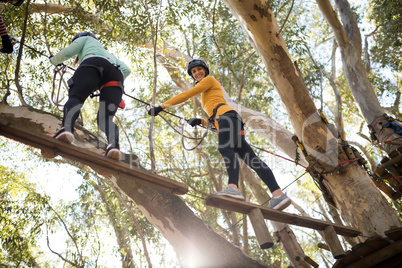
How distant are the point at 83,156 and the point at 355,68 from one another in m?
6.98

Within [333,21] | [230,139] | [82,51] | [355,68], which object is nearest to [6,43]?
[82,51]

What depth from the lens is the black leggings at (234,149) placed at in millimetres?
3541

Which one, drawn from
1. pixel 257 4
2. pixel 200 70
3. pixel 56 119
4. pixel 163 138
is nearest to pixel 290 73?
pixel 257 4

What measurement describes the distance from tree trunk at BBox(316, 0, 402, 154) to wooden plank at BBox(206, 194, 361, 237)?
2990 mm

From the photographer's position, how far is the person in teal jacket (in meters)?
2.96

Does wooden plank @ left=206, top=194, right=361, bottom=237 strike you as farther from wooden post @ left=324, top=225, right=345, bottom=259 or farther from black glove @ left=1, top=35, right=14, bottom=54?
black glove @ left=1, top=35, right=14, bottom=54

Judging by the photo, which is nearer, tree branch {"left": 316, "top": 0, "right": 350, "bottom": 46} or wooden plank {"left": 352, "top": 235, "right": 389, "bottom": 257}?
wooden plank {"left": 352, "top": 235, "right": 389, "bottom": 257}

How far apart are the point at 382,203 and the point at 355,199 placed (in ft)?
1.00

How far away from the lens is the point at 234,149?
366cm

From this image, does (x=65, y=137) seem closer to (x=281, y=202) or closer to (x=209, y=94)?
(x=209, y=94)

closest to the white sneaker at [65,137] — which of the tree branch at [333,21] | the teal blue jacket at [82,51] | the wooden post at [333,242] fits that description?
the teal blue jacket at [82,51]

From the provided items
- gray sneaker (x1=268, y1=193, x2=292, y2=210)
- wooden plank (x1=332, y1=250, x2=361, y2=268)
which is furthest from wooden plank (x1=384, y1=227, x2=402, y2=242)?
gray sneaker (x1=268, y1=193, x2=292, y2=210)

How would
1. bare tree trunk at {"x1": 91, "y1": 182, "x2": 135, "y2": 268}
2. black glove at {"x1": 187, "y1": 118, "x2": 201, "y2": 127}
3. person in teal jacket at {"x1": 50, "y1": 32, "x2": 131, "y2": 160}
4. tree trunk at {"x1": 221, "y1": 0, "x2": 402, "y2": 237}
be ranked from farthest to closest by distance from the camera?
bare tree trunk at {"x1": 91, "y1": 182, "x2": 135, "y2": 268} → tree trunk at {"x1": 221, "y1": 0, "x2": 402, "y2": 237} → black glove at {"x1": 187, "y1": 118, "x2": 201, "y2": 127} → person in teal jacket at {"x1": 50, "y1": 32, "x2": 131, "y2": 160}

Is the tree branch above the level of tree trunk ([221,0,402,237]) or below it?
above
